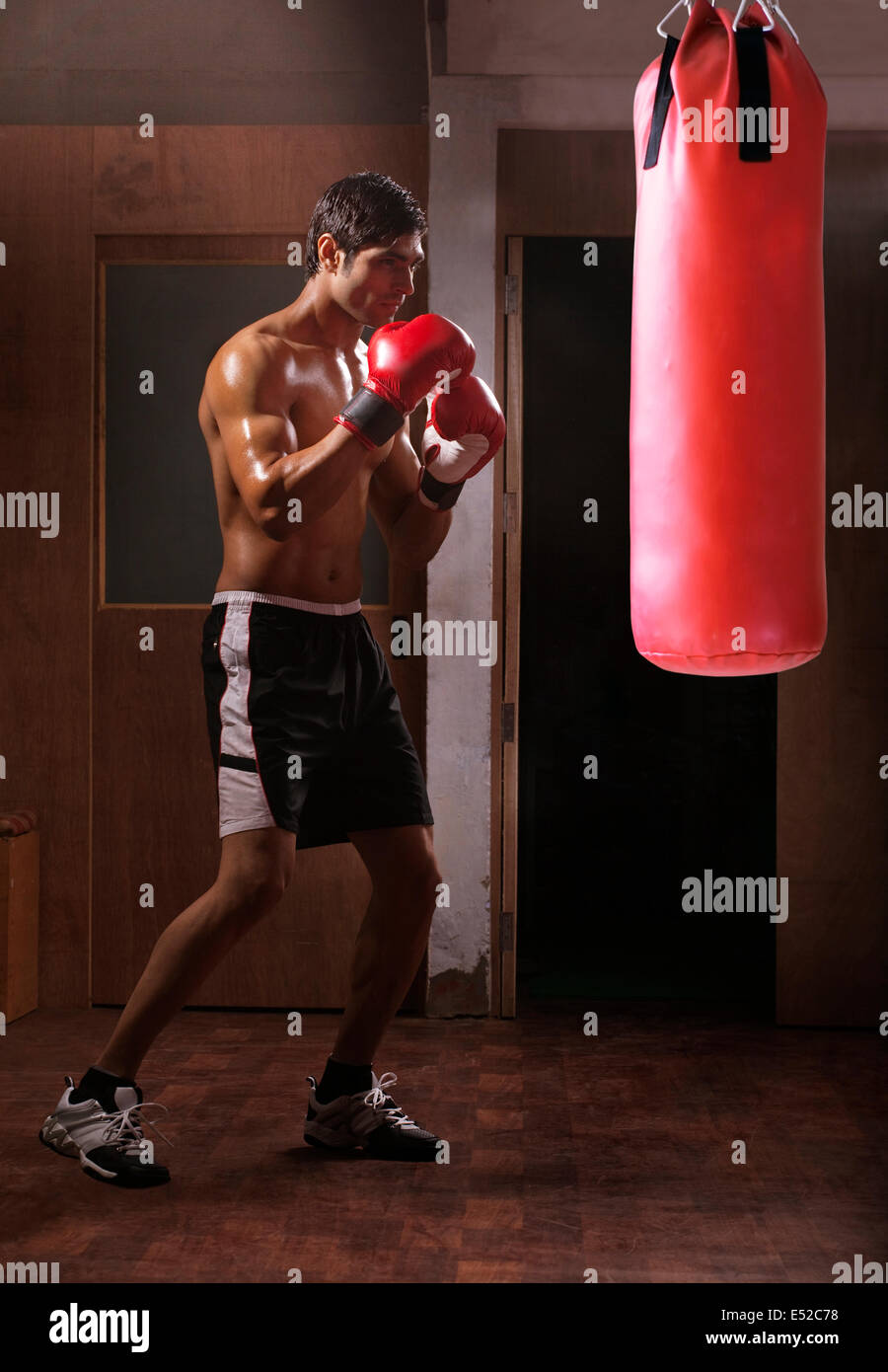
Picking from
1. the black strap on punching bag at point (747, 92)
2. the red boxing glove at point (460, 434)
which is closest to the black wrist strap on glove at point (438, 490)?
the red boxing glove at point (460, 434)

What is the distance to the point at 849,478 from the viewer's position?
10.4 feet

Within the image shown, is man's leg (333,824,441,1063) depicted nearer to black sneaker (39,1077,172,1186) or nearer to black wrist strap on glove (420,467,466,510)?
black sneaker (39,1077,172,1186)

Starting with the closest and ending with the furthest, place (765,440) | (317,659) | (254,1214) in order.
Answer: (765,440) < (254,1214) < (317,659)

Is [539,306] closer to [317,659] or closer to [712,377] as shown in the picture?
[317,659]

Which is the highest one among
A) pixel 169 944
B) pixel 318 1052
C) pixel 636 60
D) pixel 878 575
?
pixel 636 60

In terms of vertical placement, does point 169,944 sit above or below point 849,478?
below

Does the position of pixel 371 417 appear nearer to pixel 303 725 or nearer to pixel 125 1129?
pixel 303 725

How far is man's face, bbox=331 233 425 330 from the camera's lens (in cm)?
225

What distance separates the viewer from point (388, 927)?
235 centimetres

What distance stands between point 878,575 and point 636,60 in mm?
1383

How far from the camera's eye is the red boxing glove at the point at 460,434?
7.63ft

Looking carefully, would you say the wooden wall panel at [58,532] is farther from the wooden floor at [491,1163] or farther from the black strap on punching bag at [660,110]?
the black strap on punching bag at [660,110]

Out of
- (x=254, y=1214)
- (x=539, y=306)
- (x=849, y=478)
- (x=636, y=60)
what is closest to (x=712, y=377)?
(x=254, y=1214)

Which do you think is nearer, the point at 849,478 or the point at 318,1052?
the point at 318,1052
